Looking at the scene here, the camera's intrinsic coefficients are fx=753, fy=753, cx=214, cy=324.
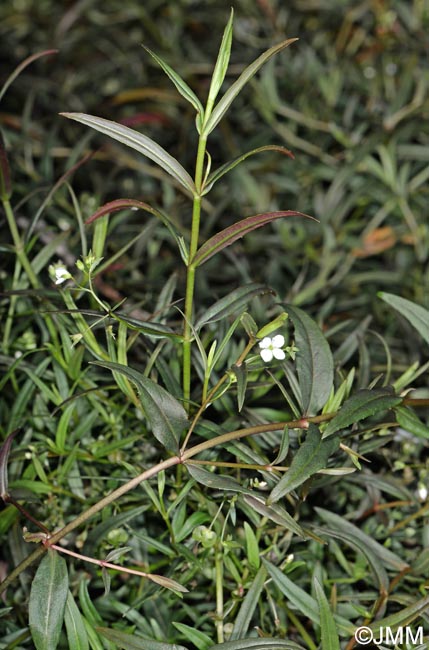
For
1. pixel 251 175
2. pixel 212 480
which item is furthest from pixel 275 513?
pixel 251 175

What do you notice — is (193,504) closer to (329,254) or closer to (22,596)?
(22,596)

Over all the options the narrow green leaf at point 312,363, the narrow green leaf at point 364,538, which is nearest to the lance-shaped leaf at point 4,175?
the narrow green leaf at point 312,363

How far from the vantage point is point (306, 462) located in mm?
453

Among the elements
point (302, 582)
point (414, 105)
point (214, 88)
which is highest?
point (214, 88)

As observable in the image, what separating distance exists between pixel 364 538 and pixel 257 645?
0.43ft

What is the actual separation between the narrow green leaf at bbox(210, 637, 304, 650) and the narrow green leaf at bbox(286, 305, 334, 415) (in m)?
0.15

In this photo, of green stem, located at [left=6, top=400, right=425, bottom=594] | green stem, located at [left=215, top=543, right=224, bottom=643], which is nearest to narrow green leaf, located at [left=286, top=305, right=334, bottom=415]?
green stem, located at [left=6, top=400, right=425, bottom=594]

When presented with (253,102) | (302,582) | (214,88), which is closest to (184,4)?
(253,102)

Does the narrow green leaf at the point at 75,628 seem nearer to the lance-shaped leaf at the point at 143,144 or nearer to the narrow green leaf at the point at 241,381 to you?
the narrow green leaf at the point at 241,381

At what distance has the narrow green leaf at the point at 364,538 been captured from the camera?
1.84ft

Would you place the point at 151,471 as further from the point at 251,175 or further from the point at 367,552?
the point at 251,175

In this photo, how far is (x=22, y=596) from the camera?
563 millimetres

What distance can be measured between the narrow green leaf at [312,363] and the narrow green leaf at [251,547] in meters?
0.09

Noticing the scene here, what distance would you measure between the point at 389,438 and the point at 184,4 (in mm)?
832
